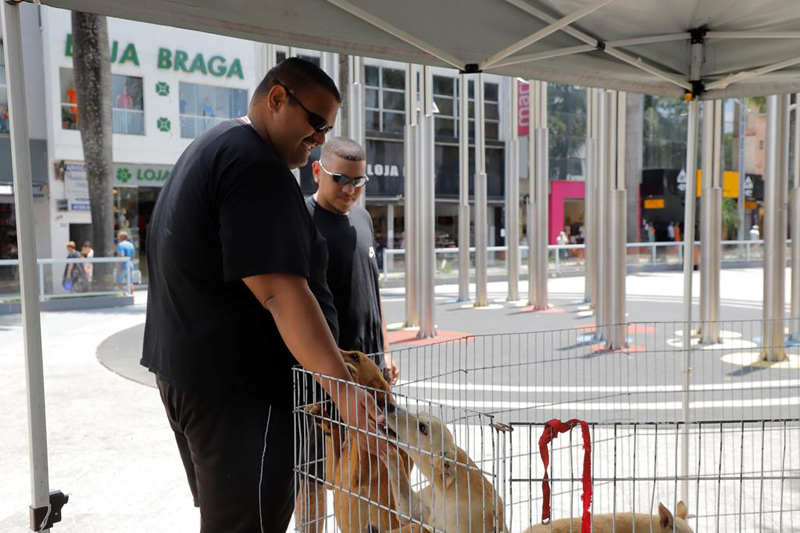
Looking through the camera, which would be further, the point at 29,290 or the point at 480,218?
the point at 480,218

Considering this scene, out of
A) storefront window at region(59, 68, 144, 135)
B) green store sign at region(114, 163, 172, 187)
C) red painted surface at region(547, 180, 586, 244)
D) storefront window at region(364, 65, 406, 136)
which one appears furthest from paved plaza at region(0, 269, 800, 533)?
red painted surface at region(547, 180, 586, 244)

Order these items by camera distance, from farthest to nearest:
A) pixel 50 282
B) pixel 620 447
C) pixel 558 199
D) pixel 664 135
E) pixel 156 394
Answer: pixel 664 135, pixel 558 199, pixel 50 282, pixel 156 394, pixel 620 447

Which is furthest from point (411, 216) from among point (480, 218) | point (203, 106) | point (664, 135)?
point (664, 135)

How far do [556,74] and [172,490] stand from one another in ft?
11.9

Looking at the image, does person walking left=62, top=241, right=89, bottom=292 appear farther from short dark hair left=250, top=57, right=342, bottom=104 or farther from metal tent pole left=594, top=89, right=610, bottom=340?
short dark hair left=250, top=57, right=342, bottom=104

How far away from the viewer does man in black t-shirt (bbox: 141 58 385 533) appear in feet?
6.88

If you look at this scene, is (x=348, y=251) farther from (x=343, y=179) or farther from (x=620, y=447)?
(x=620, y=447)

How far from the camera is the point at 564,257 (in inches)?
945

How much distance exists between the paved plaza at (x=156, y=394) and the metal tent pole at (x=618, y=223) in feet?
2.45

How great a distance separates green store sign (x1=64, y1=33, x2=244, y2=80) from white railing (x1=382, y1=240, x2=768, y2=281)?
1258 cm

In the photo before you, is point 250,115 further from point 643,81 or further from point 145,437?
Result: point 145,437

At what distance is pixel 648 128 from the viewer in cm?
4144

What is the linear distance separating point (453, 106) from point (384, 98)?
3.43 m

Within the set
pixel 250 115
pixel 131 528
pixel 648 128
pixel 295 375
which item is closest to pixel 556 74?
pixel 250 115
